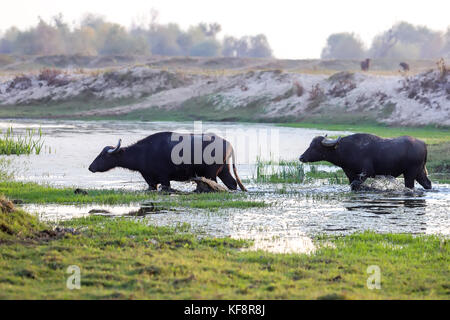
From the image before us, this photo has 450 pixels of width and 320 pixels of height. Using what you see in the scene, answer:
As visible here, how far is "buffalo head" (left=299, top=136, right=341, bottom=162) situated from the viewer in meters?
13.8

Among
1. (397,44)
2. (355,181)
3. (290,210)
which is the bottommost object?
(290,210)

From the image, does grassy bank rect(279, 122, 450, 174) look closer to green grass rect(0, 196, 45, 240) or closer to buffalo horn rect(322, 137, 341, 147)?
buffalo horn rect(322, 137, 341, 147)

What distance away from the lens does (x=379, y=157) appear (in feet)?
44.0

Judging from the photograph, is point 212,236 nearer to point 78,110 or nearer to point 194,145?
point 194,145

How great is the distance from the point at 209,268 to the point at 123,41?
9716 cm

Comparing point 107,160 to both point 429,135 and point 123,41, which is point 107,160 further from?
point 123,41

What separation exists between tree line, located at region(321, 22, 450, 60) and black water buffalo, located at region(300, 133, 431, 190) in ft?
302

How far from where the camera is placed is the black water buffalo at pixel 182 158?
43.2 feet

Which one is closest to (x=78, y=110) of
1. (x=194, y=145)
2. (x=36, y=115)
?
(x=36, y=115)

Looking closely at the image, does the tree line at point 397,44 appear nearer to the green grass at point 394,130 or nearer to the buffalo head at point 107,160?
the green grass at point 394,130

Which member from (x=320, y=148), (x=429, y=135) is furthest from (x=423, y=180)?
(x=429, y=135)

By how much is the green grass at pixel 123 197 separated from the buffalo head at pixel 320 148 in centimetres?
231

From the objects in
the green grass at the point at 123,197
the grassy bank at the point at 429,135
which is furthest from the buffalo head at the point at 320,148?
the grassy bank at the point at 429,135

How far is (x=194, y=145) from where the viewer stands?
13.2m
